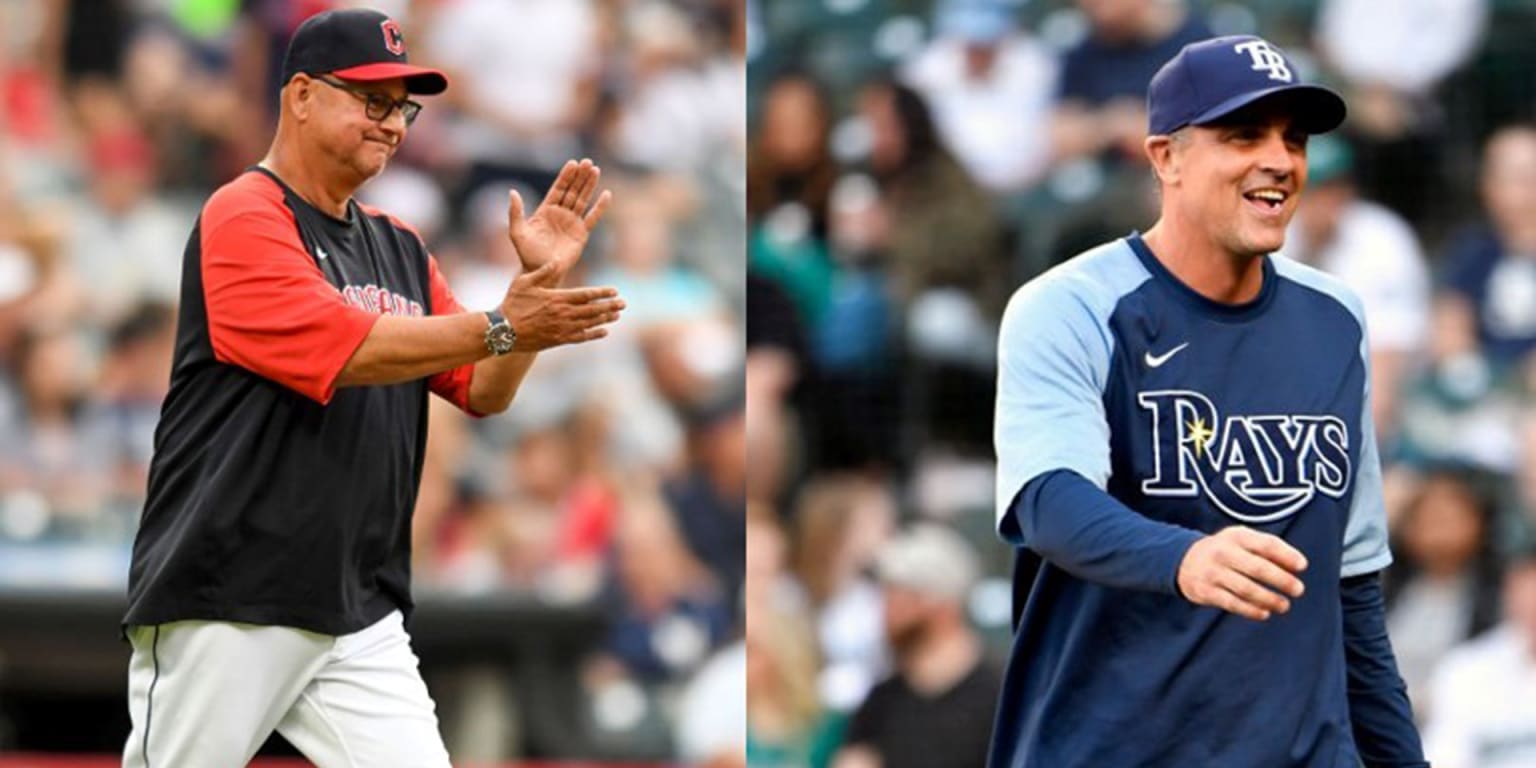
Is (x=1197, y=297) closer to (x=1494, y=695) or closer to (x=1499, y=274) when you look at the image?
(x=1494, y=695)

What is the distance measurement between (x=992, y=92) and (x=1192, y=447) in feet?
18.7

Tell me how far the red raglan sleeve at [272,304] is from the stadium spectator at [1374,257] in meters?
4.62

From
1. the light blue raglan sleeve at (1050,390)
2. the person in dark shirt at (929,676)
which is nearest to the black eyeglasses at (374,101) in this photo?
the light blue raglan sleeve at (1050,390)

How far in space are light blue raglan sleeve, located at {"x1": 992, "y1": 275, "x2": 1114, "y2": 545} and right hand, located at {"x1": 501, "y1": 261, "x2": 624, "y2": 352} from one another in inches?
35.3

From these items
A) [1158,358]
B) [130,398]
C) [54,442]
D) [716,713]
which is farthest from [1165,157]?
[54,442]

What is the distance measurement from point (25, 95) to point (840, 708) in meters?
5.59

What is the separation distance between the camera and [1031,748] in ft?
10.8

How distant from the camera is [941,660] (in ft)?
25.3

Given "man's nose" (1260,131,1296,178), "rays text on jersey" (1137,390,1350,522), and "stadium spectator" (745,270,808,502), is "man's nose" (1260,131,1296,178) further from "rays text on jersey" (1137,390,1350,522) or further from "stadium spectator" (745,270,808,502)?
"stadium spectator" (745,270,808,502)

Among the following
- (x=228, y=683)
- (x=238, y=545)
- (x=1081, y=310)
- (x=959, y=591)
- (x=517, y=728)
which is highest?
(x=1081, y=310)

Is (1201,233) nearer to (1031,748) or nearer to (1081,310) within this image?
(1081,310)

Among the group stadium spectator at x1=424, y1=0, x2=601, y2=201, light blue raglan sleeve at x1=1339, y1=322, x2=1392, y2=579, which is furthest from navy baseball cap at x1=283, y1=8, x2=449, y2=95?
stadium spectator at x1=424, y1=0, x2=601, y2=201

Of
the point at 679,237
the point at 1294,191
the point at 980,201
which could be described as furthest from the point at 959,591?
the point at 1294,191

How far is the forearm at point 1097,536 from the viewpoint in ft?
9.77
